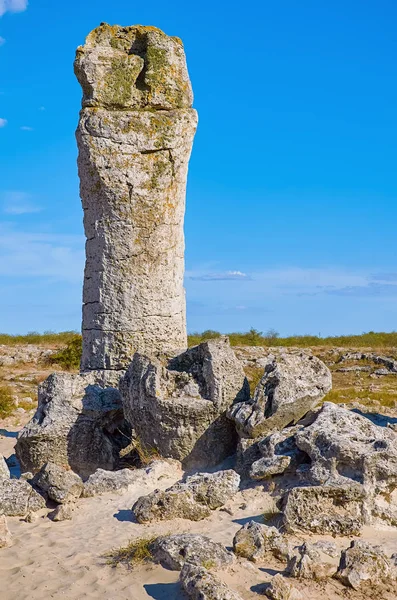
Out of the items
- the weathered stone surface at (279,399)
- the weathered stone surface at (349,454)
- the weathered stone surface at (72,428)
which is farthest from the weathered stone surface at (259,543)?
the weathered stone surface at (72,428)

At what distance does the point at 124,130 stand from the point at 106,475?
204 inches

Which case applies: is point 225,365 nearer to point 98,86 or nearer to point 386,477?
point 386,477

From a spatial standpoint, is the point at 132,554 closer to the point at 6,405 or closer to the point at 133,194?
the point at 133,194

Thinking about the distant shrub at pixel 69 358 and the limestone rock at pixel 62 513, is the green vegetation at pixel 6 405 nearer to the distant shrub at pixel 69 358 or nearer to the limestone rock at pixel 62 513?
the distant shrub at pixel 69 358

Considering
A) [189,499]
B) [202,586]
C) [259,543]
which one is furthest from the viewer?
[189,499]

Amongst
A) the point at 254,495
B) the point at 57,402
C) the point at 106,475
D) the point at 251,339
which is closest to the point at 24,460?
the point at 57,402

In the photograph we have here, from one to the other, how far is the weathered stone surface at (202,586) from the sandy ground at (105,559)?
146 mm

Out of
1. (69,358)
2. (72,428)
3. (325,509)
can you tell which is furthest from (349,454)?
(69,358)

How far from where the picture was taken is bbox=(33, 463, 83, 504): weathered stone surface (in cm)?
793

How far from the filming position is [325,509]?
6.88 meters

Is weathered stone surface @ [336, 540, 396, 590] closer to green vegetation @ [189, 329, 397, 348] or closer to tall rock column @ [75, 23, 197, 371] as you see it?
tall rock column @ [75, 23, 197, 371]

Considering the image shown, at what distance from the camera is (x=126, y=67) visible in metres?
11.0

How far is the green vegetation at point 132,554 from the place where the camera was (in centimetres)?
605

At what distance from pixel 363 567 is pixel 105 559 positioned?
Answer: 2.23 metres
